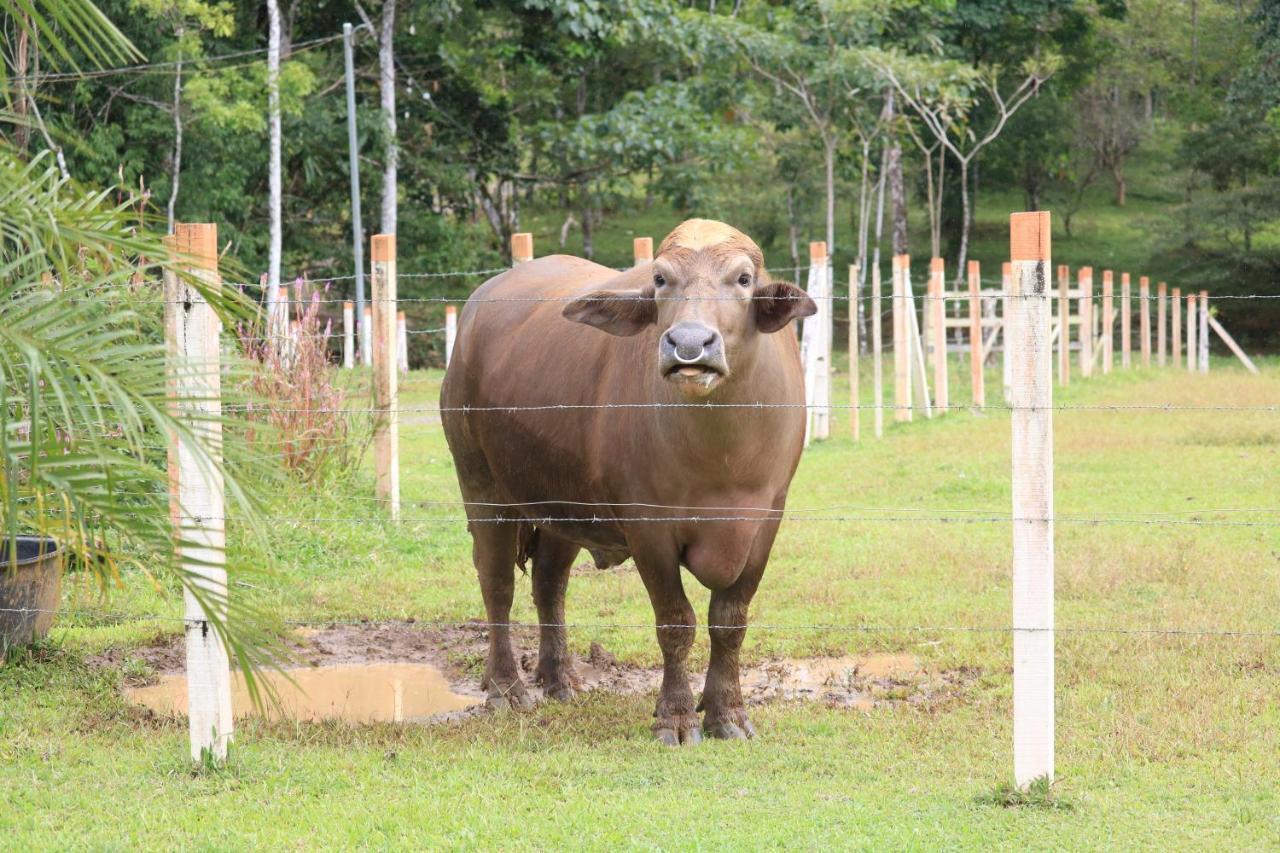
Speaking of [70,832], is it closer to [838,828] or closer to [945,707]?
[838,828]

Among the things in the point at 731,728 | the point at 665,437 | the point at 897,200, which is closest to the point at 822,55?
the point at 897,200

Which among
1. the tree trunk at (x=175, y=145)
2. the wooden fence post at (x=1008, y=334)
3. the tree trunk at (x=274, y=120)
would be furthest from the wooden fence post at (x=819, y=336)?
the tree trunk at (x=175, y=145)

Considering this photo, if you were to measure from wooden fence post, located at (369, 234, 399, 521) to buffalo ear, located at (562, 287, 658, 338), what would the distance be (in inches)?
185

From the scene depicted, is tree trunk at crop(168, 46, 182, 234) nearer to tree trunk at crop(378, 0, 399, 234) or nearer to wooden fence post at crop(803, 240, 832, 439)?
tree trunk at crop(378, 0, 399, 234)

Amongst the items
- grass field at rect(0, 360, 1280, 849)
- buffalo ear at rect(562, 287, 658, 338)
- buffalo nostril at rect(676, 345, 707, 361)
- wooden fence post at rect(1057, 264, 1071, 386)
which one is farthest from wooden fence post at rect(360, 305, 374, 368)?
wooden fence post at rect(1057, 264, 1071, 386)

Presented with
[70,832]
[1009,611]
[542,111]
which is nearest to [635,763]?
[70,832]

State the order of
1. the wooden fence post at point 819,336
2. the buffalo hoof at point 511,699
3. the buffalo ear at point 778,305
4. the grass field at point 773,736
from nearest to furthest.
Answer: the grass field at point 773,736 → the buffalo ear at point 778,305 → the buffalo hoof at point 511,699 → the wooden fence post at point 819,336

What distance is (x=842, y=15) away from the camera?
28688 mm

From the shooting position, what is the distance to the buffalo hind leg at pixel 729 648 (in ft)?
19.5

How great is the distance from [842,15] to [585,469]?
953 inches

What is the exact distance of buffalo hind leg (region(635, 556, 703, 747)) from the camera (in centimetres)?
585

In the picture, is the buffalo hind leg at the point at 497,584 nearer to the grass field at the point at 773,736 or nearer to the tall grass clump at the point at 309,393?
the grass field at the point at 773,736

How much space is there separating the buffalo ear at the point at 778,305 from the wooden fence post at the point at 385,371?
513 centimetres

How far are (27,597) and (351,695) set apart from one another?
5.22ft
